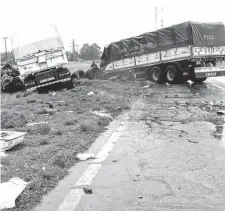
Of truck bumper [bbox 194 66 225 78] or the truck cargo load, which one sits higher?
the truck cargo load

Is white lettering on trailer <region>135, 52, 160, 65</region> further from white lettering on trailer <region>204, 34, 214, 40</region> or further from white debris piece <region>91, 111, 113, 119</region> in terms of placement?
white debris piece <region>91, 111, 113, 119</region>

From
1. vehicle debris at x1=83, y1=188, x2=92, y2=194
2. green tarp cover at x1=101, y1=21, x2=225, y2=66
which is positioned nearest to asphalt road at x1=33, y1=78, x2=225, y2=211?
vehicle debris at x1=83, y1=188, x2=92, y2=194

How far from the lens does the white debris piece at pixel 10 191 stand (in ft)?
11.4

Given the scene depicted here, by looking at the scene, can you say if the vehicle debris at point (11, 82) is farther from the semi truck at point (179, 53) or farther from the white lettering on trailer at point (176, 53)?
the white lettering on trailer at point (176, 53)

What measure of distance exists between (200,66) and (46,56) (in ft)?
25.1

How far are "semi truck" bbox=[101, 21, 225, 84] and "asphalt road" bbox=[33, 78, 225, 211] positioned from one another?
994cm

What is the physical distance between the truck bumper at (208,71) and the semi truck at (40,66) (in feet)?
20.8

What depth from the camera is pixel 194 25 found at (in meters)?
17.8

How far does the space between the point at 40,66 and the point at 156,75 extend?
6819mm

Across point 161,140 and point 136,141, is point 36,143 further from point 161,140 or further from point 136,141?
point 161,140

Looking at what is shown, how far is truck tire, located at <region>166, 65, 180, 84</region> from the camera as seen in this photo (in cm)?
1852

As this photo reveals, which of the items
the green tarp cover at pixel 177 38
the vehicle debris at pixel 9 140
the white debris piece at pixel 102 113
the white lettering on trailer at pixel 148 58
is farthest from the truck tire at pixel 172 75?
the vehicle debris at pixel 9 140

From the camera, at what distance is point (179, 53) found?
1822cm

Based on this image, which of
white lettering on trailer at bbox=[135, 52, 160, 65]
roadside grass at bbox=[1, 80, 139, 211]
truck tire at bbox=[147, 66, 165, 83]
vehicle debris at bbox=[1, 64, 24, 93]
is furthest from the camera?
white lettering on trailer at bbox=[135, 52, 160, 65]
